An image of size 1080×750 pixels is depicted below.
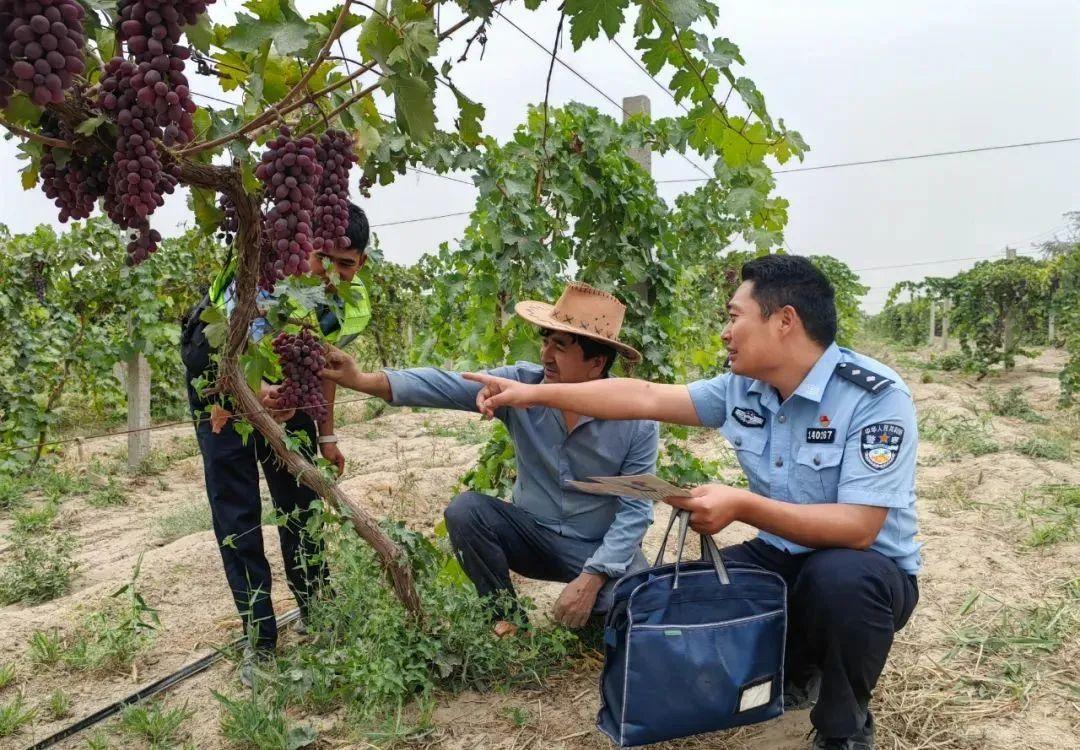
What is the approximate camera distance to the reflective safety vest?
8.26 ft

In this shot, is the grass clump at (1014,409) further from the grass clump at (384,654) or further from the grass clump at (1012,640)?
the grass clump at (384,654)

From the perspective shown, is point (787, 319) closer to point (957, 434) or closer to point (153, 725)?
point (153, 725)

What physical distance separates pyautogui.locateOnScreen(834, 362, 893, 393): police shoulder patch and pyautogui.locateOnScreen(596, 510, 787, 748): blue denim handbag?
0.62 meters

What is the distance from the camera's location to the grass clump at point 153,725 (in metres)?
2.47

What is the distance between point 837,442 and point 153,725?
2.28 meters

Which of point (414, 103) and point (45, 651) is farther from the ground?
A: point (414, 103)

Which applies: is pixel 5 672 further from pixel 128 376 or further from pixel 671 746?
pixel 128 376

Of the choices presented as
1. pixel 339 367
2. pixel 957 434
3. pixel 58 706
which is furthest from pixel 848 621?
pixel 957 434

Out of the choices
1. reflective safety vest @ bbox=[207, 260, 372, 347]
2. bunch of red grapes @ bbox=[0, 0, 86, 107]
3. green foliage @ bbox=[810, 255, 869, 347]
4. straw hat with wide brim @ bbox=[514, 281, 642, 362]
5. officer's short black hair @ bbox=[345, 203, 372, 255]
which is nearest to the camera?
bunch of red grapes @ bbox=[0, 0, 86, 107]

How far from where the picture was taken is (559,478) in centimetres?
301

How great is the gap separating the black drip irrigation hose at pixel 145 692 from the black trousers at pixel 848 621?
2015 mm

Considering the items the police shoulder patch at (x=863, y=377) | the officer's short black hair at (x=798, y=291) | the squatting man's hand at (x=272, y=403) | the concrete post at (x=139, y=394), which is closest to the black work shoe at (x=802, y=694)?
the police shoulder patch at (x=863, y=377)

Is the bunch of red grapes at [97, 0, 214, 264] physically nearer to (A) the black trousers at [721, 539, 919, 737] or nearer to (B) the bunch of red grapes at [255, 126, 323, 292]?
(B) the bunch of red grapes at [255, 126, 323, 292]

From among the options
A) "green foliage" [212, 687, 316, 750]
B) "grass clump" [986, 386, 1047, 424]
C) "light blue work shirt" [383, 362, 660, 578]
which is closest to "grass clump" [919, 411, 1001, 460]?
"grass clump" [986, 386, 1047, 424]
